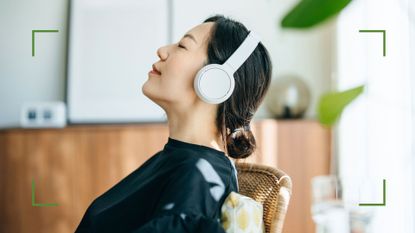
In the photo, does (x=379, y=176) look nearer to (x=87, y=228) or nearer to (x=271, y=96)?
(x=271, y=96)

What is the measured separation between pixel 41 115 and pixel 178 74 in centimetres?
187

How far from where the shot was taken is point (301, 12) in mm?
379

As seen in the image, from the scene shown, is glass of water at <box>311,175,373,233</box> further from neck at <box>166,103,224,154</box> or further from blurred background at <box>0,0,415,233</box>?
neck at <box>166,103,224,154</box>

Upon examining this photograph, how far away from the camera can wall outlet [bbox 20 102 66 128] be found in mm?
2766

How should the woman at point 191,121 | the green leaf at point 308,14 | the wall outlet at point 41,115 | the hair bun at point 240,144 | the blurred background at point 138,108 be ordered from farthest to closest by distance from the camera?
the wall outlet at point 41,115 < the blurred background at point 138,108 < the hair bun at point 240,144 < the woman at point 191,121 < the green leaf at point 308,14

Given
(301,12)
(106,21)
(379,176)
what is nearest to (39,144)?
(106,21)

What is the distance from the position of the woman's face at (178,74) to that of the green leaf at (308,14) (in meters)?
0.71

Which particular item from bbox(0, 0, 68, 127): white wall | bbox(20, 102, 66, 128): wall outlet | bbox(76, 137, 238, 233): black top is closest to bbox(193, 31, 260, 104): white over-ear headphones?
bbox(76, 137, 238, 233): black top

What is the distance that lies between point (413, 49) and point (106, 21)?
177 centimetres

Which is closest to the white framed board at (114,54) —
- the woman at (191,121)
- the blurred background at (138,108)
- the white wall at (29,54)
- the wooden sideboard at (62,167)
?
the blurred background at (138,108)

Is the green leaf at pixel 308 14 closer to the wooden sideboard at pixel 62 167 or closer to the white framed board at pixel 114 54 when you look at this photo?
the wooden sideboard at pixel 62 167

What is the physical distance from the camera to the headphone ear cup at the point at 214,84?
106 cm

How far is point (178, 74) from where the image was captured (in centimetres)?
109

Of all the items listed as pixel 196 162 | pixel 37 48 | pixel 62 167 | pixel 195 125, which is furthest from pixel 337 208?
pixel 37 48
